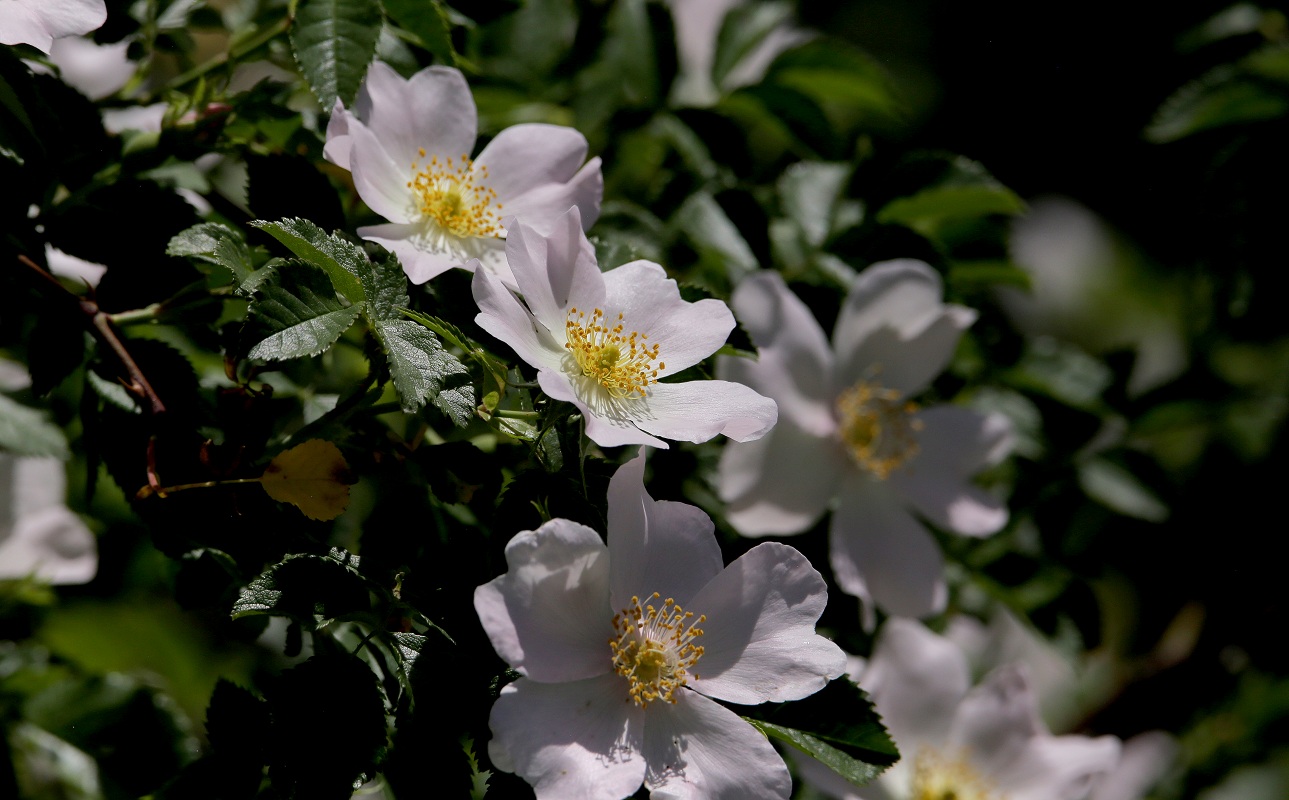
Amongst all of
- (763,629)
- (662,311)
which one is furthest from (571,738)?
(662,311)

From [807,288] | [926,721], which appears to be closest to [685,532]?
[807,288]

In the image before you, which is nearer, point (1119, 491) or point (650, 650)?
point (650, 650)

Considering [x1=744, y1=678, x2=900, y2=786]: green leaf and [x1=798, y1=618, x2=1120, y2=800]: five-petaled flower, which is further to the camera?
[x1=798, y1=618, x2=1120, y2=800]: five-petaled flower

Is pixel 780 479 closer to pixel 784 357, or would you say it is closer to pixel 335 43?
pixel 784 357

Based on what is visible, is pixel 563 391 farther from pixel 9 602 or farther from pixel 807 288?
pixel 9 602

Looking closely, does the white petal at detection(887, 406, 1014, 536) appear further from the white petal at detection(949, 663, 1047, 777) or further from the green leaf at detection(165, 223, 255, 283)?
the green leaf at detection(165, 223, 255, 283)

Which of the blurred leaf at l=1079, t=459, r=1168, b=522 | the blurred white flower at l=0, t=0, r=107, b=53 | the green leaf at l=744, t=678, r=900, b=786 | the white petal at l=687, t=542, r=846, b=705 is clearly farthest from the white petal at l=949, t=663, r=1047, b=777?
the blurred white flower at l=0, t=0, r=107, b=53
